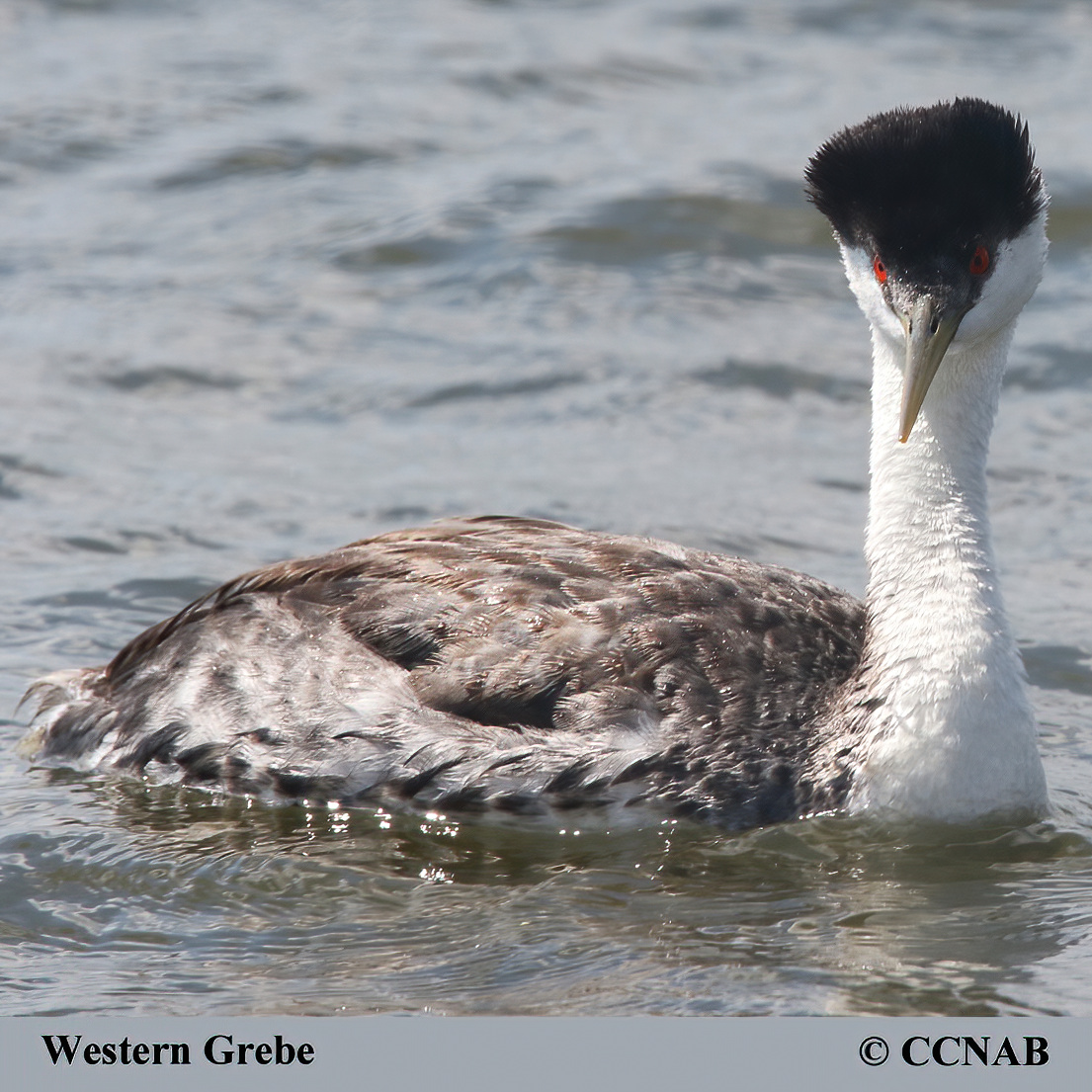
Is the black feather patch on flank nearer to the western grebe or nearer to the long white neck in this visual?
the western grebe

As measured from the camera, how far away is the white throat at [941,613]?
796cm

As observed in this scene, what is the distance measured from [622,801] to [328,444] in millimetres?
5451

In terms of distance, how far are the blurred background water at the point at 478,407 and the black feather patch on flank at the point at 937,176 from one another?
7.70 feet

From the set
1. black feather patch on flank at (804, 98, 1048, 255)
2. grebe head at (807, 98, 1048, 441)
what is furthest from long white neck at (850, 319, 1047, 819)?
black feather patch on flank at (804, 98, 1048, 255)

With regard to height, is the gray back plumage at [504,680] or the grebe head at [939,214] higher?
the grebe head at [939,214]

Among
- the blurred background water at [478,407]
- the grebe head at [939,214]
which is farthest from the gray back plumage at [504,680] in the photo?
the grebe head at [939,214]

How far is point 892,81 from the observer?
18.5 m

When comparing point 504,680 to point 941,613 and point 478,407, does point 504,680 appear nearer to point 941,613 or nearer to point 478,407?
point 941,613

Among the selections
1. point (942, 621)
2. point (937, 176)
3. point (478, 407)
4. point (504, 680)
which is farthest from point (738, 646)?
point (478, 407)

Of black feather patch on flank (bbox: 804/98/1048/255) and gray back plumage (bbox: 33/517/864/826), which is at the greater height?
black feather patch on flank (bbox: 804/98/1048/255)

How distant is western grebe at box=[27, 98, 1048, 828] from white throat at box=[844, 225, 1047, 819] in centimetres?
1

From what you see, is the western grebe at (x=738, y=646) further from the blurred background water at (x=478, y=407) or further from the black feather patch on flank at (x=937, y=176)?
the blurred background water at (x=478, y=407)

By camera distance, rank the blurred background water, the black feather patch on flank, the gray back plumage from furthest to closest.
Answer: the gray back plumage < the black feather patch on flank < the blurred background water

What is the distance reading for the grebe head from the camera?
795 centimetres
